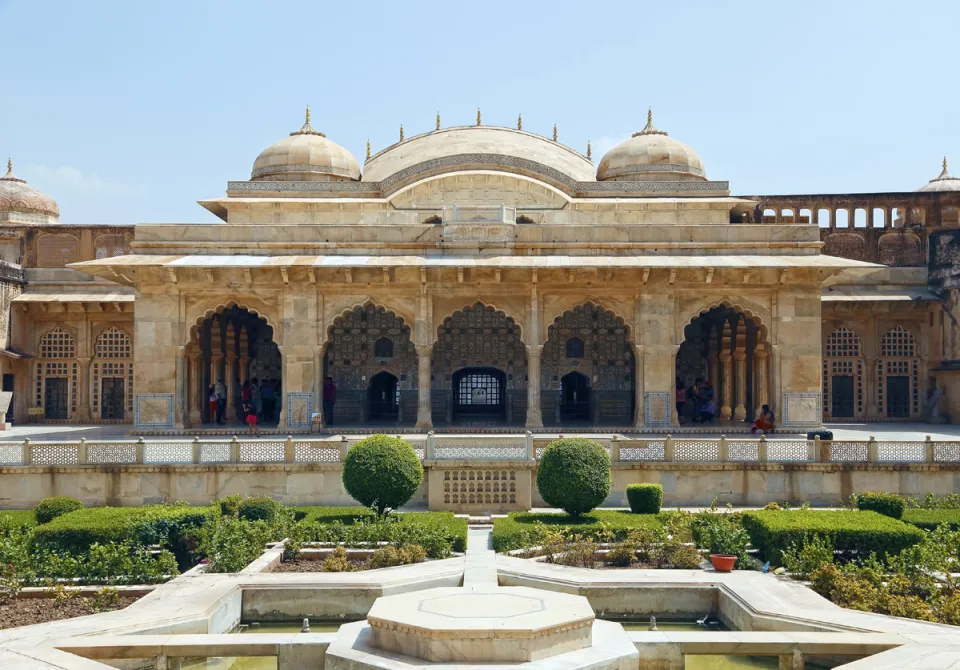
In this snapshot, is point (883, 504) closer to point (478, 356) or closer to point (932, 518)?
point (932, 518)

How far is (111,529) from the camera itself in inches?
440

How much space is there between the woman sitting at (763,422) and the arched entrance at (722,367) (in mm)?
2395

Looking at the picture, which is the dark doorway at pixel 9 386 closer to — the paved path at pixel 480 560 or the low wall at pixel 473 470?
the low wall at pixel 473 470

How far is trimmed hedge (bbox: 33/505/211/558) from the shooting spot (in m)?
11.1

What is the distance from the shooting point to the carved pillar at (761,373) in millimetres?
20766

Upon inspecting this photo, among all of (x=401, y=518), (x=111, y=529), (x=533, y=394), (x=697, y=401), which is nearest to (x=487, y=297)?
(x=533, y=394)

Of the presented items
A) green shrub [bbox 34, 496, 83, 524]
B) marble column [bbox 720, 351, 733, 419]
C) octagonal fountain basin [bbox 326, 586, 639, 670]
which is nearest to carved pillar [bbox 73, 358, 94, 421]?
green shrub [bbox 34, 496, 83, 524]

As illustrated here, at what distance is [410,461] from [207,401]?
33.5 feet

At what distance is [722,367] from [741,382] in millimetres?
597

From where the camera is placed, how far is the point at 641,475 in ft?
50.1

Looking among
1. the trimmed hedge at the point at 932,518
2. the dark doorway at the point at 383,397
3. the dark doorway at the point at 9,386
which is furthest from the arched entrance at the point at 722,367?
the dark doorway at the point at 9,386

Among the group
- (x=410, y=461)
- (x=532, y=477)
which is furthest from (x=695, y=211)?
(x=410, y=461)

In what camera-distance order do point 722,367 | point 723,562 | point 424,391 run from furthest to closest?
point 722,367 < point 424,391 < point 723,562

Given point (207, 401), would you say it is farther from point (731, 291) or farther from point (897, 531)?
point (897, 531)
